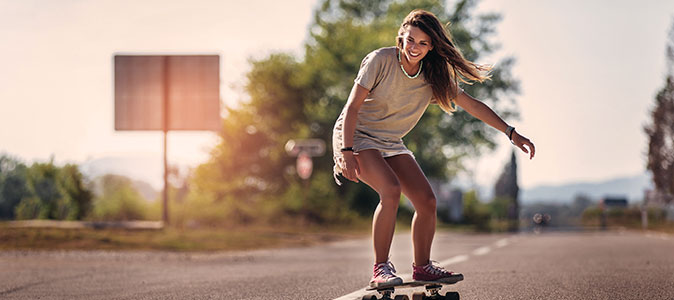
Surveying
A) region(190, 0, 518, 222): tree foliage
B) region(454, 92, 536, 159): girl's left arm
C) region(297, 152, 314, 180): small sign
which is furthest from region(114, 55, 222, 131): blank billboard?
region(190, 0, 518, 222): tree foliage

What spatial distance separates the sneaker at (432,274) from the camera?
17.1ft

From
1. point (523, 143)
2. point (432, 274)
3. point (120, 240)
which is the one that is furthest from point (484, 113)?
point (120, 240)

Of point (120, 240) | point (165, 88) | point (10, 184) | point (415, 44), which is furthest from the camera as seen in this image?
point (10, 184)

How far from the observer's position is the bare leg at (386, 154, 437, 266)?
5273 millimetres

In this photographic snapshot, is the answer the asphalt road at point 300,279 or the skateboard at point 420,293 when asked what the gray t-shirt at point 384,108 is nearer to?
the skateboard at point 420,293

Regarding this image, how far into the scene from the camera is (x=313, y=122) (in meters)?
42.9

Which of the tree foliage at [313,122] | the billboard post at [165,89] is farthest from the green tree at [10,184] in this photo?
the tree foliage at [313,122]

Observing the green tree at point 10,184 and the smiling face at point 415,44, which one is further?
the green tree at point 10,184

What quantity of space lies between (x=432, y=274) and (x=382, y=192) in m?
0.62

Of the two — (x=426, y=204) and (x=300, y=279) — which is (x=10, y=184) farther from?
(x=426, y=204)

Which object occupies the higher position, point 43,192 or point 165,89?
point 165,89

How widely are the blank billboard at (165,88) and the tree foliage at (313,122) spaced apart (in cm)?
2010

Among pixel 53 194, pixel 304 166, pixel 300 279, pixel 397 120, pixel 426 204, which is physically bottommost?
pixel 300 279

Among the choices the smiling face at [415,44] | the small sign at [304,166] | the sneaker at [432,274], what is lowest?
the sneaker at [432,274]
